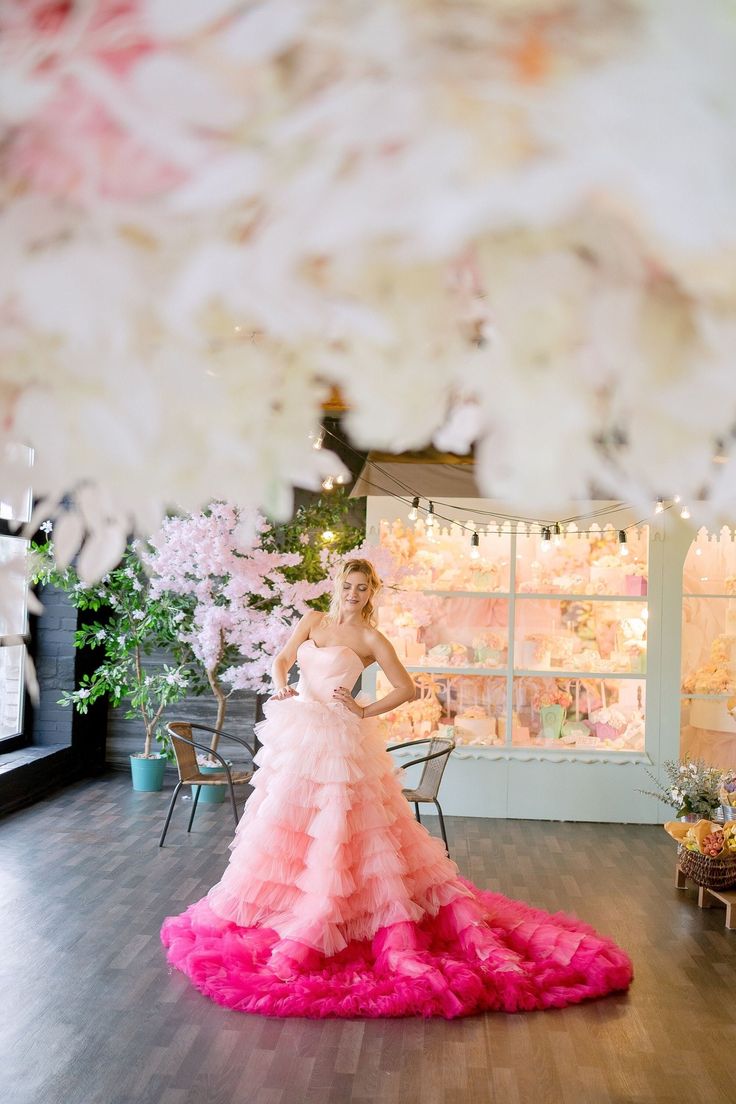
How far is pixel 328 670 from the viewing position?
181 inches

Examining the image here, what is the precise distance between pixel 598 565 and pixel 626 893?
2.81 m

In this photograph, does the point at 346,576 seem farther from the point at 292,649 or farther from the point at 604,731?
the point at 604,731

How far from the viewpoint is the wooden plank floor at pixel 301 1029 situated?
317 centimetres

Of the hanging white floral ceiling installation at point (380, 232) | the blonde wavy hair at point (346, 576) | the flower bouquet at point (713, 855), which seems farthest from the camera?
the flower bouquet at point (713, 855)

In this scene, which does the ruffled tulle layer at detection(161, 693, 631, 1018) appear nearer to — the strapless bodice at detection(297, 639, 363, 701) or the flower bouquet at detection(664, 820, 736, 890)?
the strapless bodice at detection(297, 639, 363, 701)

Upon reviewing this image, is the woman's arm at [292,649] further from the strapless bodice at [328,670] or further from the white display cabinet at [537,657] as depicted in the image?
the white display cabinet at [537,657]

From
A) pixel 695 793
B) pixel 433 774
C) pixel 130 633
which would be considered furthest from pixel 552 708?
pixel 130 633

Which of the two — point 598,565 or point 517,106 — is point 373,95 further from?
point 598,565

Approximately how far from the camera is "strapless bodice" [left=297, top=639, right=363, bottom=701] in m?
4.59

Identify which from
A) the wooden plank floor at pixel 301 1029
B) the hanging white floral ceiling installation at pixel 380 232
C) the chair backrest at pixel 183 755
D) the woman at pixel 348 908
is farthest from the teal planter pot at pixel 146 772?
the hanging white floral ceiling installation at pixel 380 232

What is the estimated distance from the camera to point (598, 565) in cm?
768

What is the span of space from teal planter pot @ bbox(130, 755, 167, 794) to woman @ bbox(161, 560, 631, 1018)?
3471 millimetres

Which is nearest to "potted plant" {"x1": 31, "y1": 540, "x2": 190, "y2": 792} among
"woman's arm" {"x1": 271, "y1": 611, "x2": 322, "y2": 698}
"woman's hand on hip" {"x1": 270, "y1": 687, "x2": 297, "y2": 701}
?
"woman's arm" {"x1": 271, "y1": 611, "x2": 322, "y2": 698}

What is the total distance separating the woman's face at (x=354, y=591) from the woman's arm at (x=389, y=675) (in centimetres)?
17
